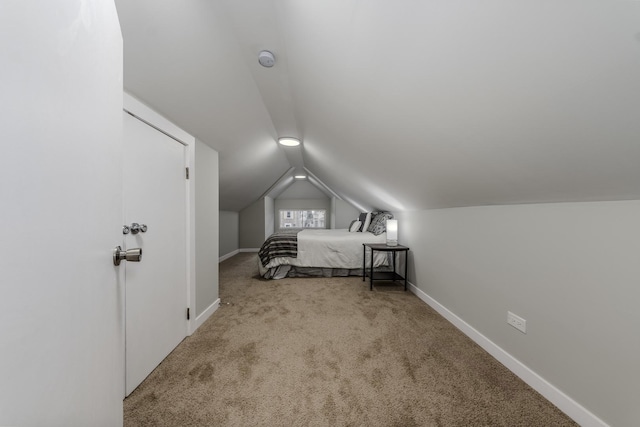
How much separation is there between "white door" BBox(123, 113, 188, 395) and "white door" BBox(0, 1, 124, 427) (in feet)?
3.10

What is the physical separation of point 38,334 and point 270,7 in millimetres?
1500

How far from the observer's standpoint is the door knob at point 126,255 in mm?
675

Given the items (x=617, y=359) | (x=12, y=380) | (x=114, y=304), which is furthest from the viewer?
(x=617, y=359)

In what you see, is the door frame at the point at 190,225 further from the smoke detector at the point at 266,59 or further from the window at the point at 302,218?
the window at the point at 302,218

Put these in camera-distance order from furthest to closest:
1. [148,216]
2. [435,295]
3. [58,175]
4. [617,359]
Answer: [435,295] → [148,216] → [617,359] → [58,175]

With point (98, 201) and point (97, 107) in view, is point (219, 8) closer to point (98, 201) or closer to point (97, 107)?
point (97, 107)

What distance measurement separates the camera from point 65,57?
43 centimetres

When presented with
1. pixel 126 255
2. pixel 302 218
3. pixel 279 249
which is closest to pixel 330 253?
pixel 279 249

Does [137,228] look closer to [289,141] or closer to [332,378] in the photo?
[332,378]

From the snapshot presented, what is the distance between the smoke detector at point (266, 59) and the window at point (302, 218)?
6.47 meters

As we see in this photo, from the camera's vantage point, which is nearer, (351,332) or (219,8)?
(219,8)

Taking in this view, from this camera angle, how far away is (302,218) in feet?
26.9

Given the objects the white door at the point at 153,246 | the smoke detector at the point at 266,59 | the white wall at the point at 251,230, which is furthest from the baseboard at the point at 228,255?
the smoke detector at the point at 266,59

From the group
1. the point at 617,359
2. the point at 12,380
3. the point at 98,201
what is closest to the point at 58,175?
the point at 98,201
